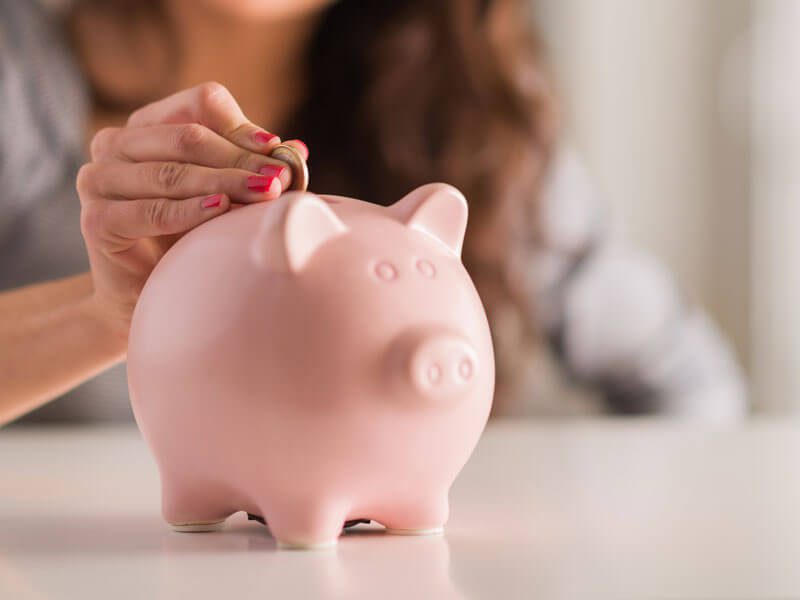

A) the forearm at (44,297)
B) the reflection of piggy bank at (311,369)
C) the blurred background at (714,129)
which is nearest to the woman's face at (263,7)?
the forearm at (44,297)

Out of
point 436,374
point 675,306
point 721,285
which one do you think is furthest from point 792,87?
point 436,374

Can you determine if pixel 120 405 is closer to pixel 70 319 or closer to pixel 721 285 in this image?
pixel 70 319

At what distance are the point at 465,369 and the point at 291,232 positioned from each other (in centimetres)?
14

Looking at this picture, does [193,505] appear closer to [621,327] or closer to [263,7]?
[263,7]

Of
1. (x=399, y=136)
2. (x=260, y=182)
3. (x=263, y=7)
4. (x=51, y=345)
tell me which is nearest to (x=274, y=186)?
(x=260, y=182)

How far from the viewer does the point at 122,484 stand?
3.54 ft

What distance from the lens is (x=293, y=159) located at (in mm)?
779

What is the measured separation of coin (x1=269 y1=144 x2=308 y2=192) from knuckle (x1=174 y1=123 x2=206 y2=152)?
0.20 feet

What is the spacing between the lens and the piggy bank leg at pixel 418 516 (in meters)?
0.74

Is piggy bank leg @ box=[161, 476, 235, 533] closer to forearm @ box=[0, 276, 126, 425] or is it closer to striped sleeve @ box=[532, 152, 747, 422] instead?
forearm @ box=[0, 276, 126, 425]

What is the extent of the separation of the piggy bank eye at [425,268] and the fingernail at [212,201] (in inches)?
6.3

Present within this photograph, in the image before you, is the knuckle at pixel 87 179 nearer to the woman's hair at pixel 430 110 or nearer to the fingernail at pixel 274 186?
the fingernail at pixel 274 186

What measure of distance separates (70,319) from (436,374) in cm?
49

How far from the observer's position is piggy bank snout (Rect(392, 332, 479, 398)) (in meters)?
0.66
